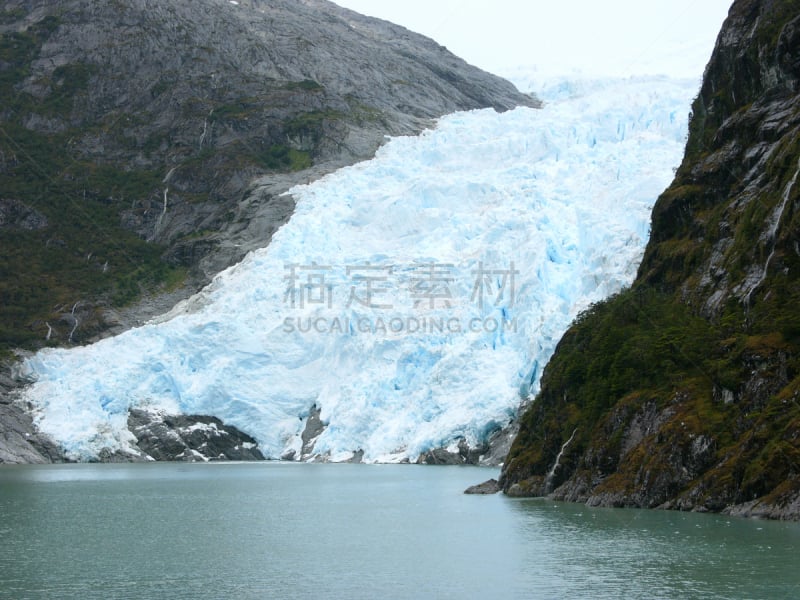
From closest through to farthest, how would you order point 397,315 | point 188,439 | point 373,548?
point 373,548, point 188,439, point 397,315

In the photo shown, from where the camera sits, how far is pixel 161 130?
8488cm

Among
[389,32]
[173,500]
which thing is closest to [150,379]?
[173,500]

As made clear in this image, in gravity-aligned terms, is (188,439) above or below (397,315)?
below

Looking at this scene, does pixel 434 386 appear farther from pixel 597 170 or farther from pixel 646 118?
pixel 646 118

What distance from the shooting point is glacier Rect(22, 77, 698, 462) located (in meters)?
51.8

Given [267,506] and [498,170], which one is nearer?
[267,506]

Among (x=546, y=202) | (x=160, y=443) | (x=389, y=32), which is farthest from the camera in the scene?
(x=389, y=32)

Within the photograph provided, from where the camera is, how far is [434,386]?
5141 cm

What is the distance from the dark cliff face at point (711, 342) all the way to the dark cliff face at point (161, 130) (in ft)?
125

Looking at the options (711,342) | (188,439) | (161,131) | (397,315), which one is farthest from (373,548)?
(161,131)

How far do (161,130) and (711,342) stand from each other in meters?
66.8

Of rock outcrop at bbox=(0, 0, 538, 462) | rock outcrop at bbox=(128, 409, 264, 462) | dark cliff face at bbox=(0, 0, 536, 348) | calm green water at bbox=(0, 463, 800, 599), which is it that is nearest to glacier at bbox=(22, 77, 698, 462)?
rock outcrop at bbox=(128, 409, 264, 462)

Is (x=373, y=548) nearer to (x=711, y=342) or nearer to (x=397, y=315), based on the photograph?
(x=711, y=342)

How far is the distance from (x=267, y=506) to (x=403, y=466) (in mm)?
19532
